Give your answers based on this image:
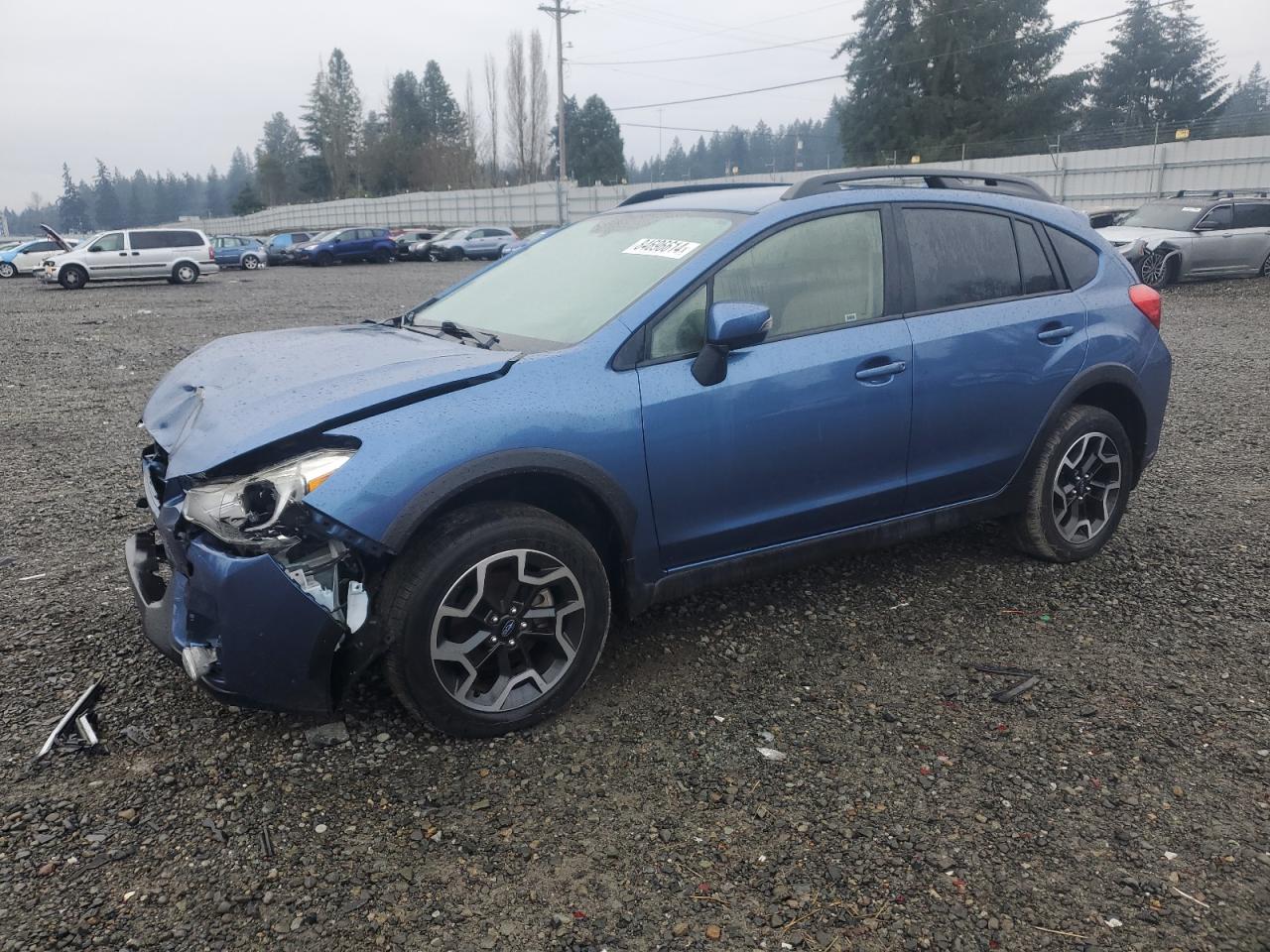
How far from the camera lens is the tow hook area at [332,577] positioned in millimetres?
2805

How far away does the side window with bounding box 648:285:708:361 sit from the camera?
11.0 feet

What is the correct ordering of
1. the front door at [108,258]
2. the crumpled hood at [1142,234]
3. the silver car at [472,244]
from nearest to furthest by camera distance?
the crumpled hood at [1142,234]
the front door at [108,258]
the silver car at [472,244]

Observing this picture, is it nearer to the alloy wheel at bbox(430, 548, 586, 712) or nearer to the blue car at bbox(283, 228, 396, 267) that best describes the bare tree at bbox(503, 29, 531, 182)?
the blue car at bbox(283, 228, 396, 267)

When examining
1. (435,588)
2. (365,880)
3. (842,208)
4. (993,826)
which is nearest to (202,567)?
(435,588)

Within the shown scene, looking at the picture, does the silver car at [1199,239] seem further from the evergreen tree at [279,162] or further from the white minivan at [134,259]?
the evergreen tree at [279,162]

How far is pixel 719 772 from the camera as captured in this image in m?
2.97

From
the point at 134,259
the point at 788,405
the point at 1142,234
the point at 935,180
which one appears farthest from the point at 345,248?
the point at 788,405

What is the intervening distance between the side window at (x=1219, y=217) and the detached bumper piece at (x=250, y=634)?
1877cm

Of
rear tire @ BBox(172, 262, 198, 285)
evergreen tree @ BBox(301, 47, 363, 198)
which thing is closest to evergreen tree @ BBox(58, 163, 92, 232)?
evergreen tree @ BBox(301, 47, 363, 198)

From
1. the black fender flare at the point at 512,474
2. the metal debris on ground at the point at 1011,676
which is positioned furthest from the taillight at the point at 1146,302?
the black fender flare at the point at 512,474

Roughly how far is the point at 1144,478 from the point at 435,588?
16.2ft

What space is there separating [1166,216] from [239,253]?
3235 centimetres

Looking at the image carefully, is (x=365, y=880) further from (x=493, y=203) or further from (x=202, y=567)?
(x=493, y=203)

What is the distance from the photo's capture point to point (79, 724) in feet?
10.4
